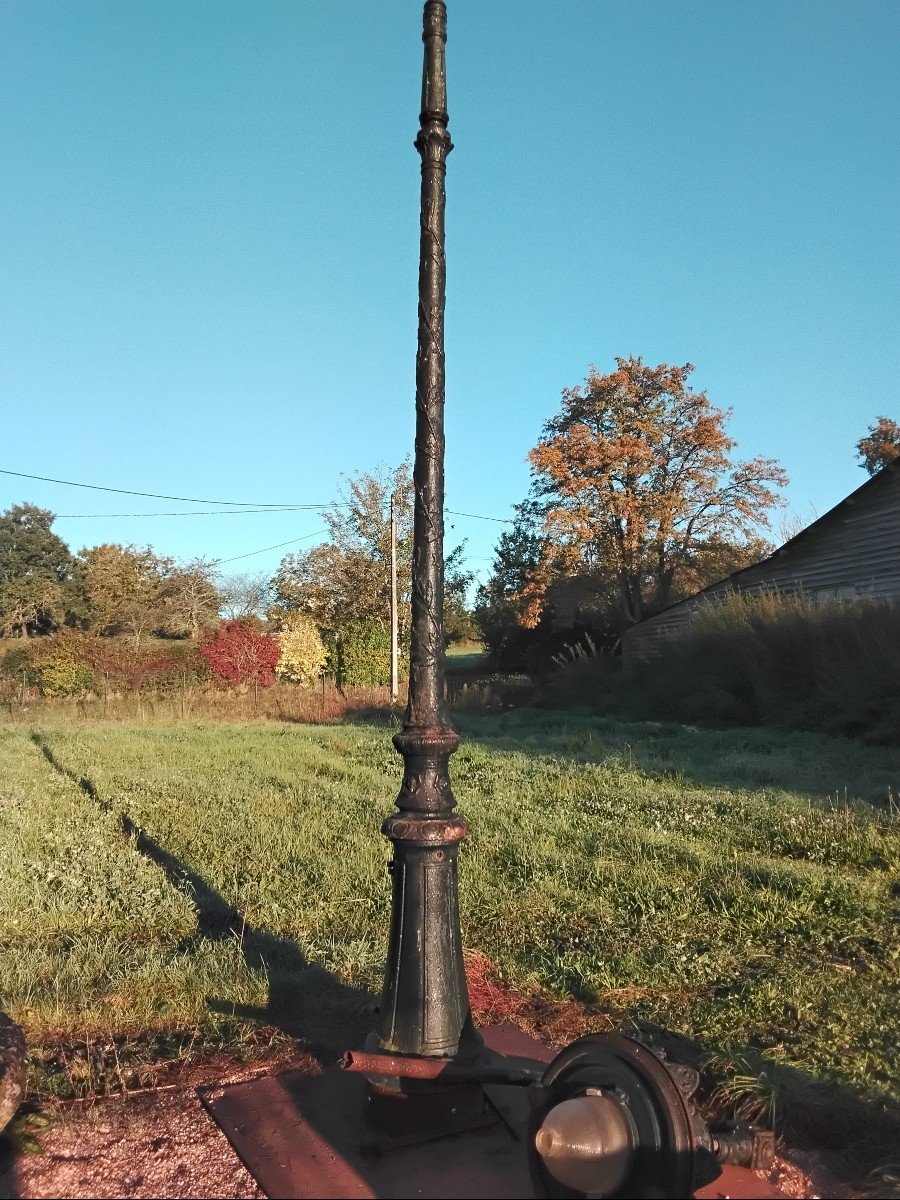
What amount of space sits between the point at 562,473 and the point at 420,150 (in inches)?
1331

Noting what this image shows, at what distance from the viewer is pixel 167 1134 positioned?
2926 mm

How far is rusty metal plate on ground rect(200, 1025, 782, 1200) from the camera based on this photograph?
104 inches

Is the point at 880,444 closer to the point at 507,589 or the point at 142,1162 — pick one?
the point at 507,589

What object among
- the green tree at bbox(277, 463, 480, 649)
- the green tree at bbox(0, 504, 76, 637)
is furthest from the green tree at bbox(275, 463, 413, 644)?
the green tree at bbox(0, 504, 76, 637)

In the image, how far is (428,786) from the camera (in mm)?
3238

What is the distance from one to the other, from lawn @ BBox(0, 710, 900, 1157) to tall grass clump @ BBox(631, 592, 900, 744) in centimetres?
506

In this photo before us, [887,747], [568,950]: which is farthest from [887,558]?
[568,950]

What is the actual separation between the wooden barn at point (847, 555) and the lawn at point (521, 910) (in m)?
10.7

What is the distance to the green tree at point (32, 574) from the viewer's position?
5284 cm

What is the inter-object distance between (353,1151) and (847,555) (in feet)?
67.1

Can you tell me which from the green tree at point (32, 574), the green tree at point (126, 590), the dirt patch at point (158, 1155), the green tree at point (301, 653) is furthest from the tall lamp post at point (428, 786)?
the green tree at point (32, 574)

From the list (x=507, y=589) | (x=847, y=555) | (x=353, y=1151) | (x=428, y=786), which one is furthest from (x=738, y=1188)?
(x=507, y=589)

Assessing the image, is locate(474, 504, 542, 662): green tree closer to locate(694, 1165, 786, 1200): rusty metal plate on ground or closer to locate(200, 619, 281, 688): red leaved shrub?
locate(200, 619, 281, 688): red leaved shrub

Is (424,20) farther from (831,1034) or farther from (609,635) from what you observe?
(609,635)
